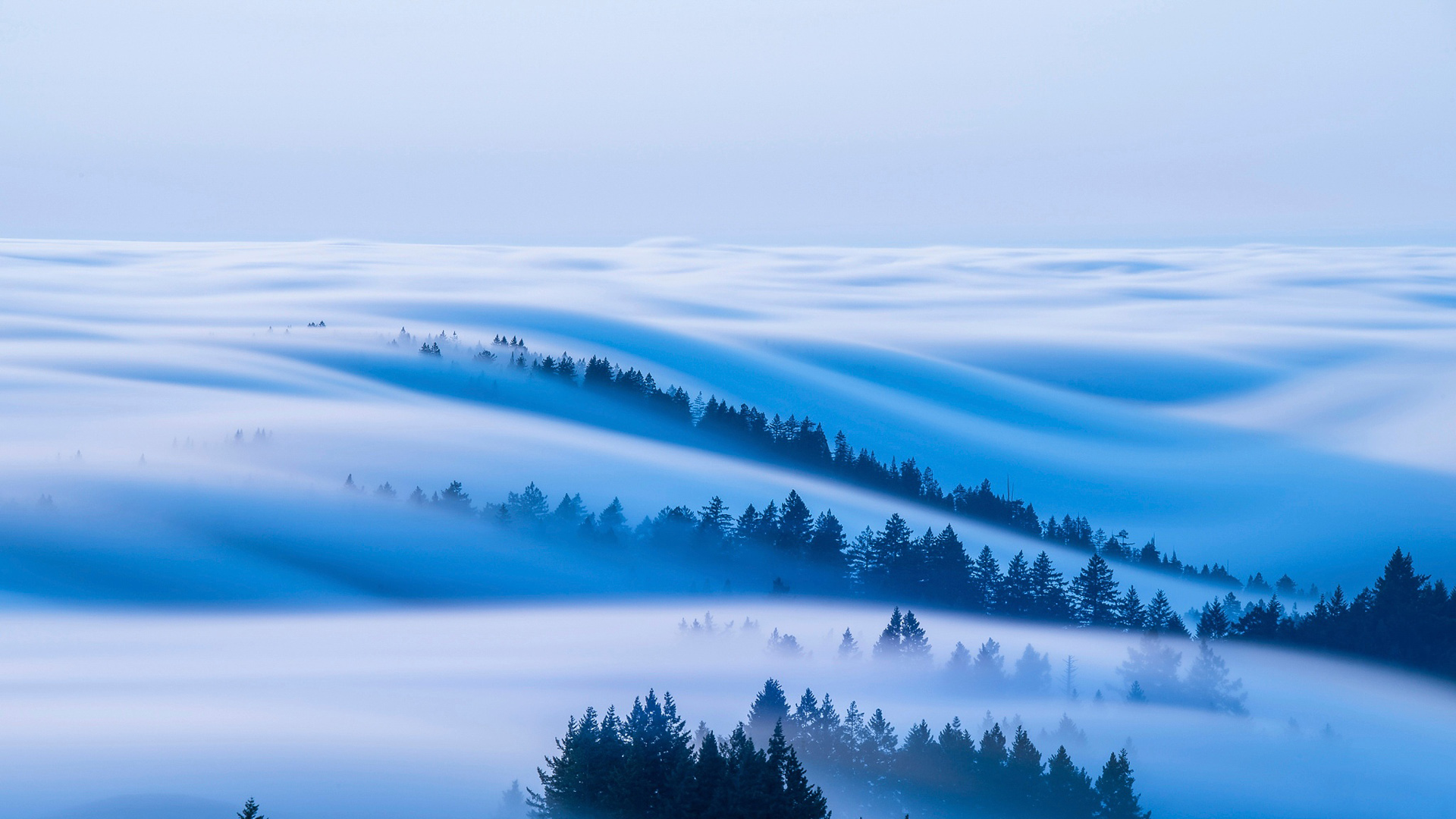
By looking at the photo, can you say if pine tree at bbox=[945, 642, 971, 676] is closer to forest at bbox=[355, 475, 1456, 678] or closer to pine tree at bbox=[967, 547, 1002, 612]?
forest at bbox=[355, 475, 1456, 678]

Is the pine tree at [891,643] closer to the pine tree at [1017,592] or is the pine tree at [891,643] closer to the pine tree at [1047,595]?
the pine tree at [1017,592]

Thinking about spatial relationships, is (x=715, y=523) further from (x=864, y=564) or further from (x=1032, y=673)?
(x=1032, y=673)

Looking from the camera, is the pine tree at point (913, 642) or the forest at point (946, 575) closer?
the pine tree at point (913, 642)

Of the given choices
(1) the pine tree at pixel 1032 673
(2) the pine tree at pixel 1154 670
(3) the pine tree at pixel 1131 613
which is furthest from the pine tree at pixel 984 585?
(2) the pine tree at pixel 1154 670

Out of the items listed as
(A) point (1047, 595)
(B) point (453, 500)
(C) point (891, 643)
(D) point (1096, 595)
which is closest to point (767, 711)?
(C) point (891, 643)

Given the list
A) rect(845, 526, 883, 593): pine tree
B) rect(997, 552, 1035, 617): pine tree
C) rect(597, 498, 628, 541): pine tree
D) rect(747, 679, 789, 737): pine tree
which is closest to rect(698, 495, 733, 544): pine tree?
rect(597, 498, 628, 541): pine tree

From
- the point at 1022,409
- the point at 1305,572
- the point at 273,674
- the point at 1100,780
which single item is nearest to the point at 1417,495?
the point at 1305,572
